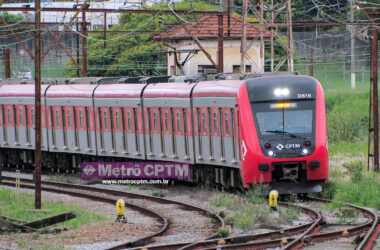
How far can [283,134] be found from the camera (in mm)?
19062

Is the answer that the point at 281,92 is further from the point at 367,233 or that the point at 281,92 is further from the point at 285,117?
the point at 367,233

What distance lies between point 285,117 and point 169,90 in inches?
228

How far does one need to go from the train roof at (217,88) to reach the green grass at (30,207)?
181 inches

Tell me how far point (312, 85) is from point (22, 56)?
174 ft

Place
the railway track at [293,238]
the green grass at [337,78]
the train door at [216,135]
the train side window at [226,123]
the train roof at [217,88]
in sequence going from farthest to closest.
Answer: the green grass at [337,78], the train door at [216,135], the train side window at [226,123], the train roof at [217,88], the railway track at [293,238]

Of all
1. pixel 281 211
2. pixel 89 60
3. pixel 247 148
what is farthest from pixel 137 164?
pixel 89 60

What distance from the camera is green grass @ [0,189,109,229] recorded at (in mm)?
17531


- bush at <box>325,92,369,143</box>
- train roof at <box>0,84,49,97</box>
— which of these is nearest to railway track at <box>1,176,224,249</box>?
train roof at <box>0,84,49,97</box>

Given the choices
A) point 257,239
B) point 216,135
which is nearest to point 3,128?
point 216,135

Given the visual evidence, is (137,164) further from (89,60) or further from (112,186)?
(89,60)

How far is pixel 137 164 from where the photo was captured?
26625 mm

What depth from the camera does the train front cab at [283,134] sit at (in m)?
19.0

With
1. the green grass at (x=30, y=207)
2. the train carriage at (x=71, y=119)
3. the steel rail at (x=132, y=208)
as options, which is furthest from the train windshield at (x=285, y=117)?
the train carriage at (x=71, y=119)

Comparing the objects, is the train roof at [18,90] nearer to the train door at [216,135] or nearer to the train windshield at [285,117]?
the train door at [216,135]
